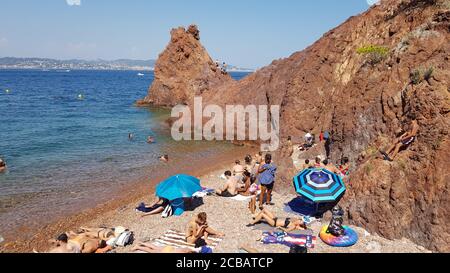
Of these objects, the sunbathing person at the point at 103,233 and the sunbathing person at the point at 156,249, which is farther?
the sunbathing person at the point at 103,233

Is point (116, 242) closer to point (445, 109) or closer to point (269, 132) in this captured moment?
point (445, 109)

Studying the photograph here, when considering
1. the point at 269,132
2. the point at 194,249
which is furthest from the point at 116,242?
the point at 269,132

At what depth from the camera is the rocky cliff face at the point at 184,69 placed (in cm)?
4631

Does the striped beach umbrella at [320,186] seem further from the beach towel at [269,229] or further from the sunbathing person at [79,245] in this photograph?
the sunbathing person at [79,245]

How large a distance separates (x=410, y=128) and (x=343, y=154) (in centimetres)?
421

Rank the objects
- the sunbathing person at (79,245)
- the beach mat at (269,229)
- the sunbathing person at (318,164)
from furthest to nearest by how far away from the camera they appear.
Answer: the sunbathing person at (318,164) < the beach mat at (269,229) < the sunbathing person at (79,245)

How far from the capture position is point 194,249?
9594 millimetres

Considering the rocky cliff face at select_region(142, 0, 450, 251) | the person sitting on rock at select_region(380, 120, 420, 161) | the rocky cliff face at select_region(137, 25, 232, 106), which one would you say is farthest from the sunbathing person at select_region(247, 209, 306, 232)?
the rocky cliff face at select_region(137, 25, 232, 106)

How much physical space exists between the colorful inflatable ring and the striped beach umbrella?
3.47 ft

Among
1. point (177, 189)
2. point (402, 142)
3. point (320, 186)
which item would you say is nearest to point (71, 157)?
point (177, 189)

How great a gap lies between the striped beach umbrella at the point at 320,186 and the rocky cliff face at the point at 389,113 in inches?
19.4

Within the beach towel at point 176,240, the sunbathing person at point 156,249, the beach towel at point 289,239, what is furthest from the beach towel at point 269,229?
the sunbathing person at point 156,249

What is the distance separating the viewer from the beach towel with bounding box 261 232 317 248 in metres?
9.86
